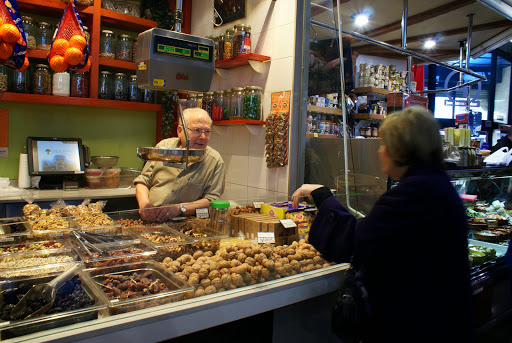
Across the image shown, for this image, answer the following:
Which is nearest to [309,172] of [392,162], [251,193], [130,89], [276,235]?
[251,193]

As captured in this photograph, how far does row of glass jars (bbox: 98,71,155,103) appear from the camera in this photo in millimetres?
4383

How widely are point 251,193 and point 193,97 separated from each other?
120 cm

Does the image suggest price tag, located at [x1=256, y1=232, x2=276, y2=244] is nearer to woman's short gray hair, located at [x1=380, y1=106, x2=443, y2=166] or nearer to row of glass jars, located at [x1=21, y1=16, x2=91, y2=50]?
woman's short gray hair, located at [x1=380, y1=106, x2=443, y2=166]

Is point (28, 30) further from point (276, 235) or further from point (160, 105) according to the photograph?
point (276, 235)

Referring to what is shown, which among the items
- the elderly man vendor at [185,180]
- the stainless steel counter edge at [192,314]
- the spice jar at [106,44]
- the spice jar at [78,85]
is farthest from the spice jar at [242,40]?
the stainless steel counter edge at [192,314]

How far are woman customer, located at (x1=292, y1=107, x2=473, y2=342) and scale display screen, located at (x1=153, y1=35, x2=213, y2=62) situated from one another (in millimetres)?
911

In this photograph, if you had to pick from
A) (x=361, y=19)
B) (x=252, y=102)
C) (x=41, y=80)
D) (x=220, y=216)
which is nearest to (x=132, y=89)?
(x=41, y=80)

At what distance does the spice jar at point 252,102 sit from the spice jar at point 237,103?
8 centimetres

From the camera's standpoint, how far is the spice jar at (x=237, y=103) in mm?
3846

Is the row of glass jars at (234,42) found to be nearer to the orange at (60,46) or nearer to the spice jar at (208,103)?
the spice jar at (208,103)

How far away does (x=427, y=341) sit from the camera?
150cm

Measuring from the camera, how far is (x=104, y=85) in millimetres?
4383

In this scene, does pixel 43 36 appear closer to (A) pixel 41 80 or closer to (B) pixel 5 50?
(A) pixel 41 80

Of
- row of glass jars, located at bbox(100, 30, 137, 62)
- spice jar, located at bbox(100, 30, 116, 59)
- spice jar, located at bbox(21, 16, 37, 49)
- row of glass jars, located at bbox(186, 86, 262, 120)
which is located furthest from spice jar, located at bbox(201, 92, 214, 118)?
spice jar, located at bbox(21, 16, 37, 49)
